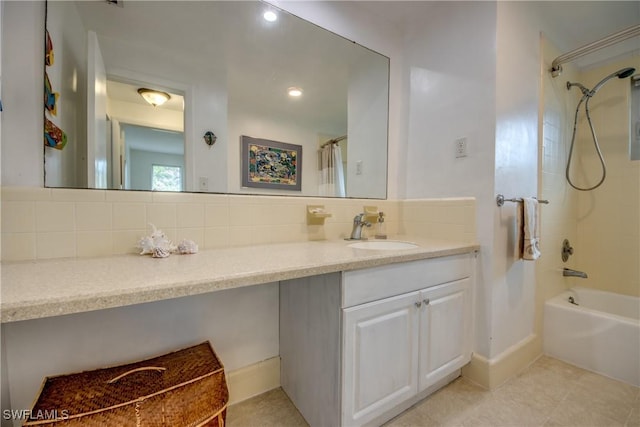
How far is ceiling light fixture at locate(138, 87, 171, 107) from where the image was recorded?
113 centimetres

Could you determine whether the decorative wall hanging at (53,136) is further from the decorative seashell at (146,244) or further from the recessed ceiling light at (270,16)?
the recessed ceiling light at (270,16)

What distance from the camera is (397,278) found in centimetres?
111

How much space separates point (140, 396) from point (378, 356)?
85 cm

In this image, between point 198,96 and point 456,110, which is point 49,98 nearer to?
point 198,96

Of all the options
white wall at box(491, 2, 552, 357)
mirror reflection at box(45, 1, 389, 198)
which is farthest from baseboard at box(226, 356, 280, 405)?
white wall at box(491, 2, 552, 357)

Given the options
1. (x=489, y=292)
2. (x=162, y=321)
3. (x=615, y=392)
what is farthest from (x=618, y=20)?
(x=162, y=321)

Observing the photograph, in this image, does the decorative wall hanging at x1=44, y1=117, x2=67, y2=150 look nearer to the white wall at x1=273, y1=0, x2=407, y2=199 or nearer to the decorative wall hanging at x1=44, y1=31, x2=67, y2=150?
the decorative wall hanging at x1=44, y1=31, x2=67, y2=150

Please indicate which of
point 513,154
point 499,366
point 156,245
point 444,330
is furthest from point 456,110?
point 156,245

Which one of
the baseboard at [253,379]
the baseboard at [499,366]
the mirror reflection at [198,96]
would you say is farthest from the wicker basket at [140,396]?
the baseboard at [499,366]

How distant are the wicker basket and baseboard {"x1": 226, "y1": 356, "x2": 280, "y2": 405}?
1.11 ft

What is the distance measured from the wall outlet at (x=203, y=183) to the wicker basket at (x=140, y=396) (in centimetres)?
73

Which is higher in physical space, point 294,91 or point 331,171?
point 294,91

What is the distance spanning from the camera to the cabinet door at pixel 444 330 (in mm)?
1221

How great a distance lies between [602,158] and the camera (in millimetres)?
2135
